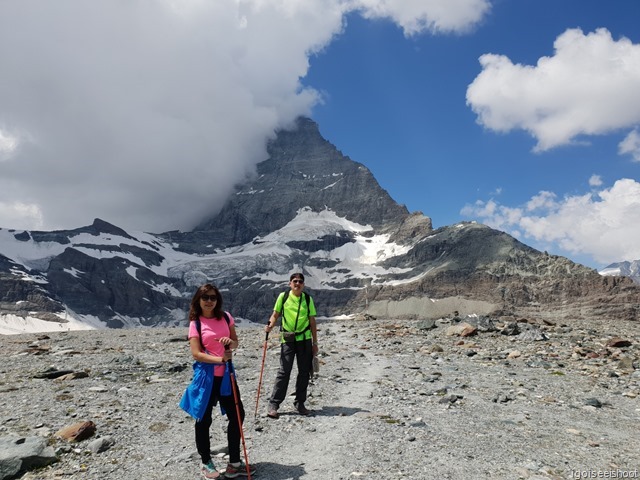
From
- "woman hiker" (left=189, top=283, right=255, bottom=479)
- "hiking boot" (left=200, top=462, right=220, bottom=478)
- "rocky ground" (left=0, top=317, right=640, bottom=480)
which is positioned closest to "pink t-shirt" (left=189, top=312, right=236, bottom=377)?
"woman hiker" (left=189, top=283, right=255, bottom=479)

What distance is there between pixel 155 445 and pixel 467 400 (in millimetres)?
7889

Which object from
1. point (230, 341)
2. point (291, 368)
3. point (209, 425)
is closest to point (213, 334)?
point (230, 341)

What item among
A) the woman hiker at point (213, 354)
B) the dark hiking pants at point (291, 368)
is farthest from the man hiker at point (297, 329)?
the woman hiker at point (213, 354)

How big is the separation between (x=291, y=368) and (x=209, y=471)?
387 centimetres

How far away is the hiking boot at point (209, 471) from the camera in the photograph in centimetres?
680

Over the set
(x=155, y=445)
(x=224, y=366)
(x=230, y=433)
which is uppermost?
(x=224, y=366)

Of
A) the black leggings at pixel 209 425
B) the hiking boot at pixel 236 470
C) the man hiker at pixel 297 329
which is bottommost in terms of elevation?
the hiking boot at pixel 236 470

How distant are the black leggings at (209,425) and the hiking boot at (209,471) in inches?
3.0

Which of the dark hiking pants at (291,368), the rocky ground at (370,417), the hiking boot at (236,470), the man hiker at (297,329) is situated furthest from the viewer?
the man hiker at (297,329)

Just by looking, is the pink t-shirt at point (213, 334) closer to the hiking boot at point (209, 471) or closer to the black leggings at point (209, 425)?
the black leggings at point (209, 425)

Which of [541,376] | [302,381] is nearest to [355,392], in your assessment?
[302,381]

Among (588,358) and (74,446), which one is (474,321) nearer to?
(588,358)

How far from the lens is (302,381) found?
10.4 metres

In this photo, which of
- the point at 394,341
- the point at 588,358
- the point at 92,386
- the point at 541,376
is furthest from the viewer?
the point at 394,341
